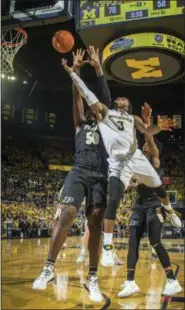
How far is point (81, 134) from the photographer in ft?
9.18

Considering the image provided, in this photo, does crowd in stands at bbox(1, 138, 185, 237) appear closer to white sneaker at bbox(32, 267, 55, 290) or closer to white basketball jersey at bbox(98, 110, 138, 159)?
white basketball jersey at bbox(98, 110, 138, 159)

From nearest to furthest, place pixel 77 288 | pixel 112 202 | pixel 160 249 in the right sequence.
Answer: pixel 112 202 < pixel 160 249 < pixel 77 288

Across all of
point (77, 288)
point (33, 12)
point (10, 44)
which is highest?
point (33, 12)

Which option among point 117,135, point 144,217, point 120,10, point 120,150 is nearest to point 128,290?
point 144,217

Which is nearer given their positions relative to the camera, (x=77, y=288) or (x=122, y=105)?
(x=122, y=105)

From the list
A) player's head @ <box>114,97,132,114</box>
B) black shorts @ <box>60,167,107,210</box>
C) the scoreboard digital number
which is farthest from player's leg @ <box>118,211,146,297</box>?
the scoreboard digital number

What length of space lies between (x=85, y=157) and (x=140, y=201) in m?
0.61

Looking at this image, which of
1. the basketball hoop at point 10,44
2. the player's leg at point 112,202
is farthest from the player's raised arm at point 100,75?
the basketball hoop at point 10,44

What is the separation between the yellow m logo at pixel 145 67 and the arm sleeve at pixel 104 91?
3.18 ft

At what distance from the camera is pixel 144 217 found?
117 inches

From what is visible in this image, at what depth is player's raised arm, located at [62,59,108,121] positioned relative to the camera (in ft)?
8.61

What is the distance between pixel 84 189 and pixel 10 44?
2.15 metres

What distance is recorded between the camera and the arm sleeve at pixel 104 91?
8.94 feet

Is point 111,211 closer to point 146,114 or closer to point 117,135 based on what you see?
point 117,135
